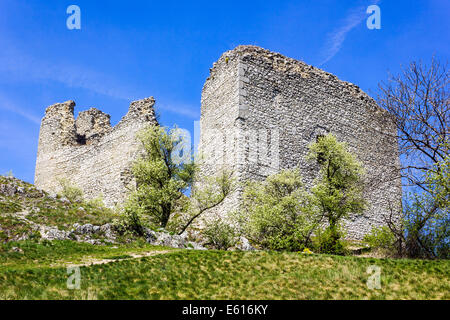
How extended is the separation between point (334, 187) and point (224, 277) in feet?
37.9

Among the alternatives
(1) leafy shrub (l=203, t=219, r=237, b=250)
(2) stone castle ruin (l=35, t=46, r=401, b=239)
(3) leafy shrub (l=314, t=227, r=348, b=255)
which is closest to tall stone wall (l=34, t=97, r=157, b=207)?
(2) stone castle ruin (l=35, t=46, r=401, b=239)

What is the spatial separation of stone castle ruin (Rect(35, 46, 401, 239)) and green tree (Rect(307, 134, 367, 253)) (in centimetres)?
75

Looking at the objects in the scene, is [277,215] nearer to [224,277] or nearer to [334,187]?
[334,187]

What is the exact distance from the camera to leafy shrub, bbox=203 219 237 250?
1957 centimetres

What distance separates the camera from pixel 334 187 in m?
22.1

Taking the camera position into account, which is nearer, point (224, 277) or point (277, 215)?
point (224, 277)

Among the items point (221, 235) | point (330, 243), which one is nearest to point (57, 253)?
point (221, 235)

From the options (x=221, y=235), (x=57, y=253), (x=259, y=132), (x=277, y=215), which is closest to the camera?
(x=57, y=253)

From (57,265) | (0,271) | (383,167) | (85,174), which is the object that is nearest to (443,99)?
(383,167)

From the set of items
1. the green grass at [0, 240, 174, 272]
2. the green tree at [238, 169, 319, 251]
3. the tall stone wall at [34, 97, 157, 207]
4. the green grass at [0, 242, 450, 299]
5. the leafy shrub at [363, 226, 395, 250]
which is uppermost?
the tall stone wall at [34, 97, 157, 207]

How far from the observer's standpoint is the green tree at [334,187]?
20859mm

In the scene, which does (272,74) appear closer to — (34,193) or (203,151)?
(203,151)

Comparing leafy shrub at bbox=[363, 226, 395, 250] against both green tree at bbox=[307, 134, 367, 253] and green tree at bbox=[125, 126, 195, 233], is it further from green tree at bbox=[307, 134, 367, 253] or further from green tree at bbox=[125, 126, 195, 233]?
green tree at bbox=[125, 126, 195, 233]
